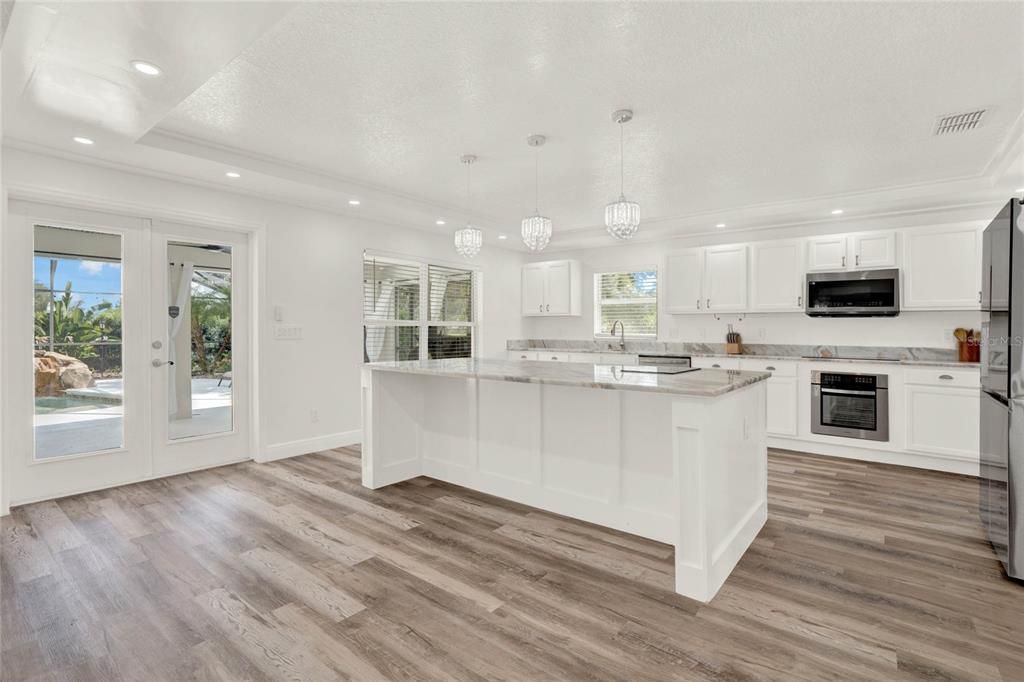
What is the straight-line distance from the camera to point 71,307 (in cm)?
358

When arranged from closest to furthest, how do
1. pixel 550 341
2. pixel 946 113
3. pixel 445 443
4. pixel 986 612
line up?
pixel 986 612, pixel 946 113, pixel 445 443, pixel 550 341

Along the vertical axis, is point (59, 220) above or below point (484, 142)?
below

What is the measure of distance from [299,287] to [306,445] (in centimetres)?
152

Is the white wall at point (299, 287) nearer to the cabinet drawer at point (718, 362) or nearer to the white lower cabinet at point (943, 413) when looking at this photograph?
the cabinet drawer at point (718, 362)

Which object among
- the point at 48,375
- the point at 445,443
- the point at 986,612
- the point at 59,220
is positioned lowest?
the point at 986,612

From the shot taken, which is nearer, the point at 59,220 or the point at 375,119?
the point at 375,119

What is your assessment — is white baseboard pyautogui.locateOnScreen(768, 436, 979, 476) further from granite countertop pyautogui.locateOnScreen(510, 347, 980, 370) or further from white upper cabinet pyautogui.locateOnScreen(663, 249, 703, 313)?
white upper cabinet pyautogui.locateOnScreen(663, 249, 703, 313)

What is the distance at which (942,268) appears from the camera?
4523mm

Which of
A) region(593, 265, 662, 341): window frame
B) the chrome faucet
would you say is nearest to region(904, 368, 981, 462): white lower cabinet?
region(593, 265, 662, 341): window frame

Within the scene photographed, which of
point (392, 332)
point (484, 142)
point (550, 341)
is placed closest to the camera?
point (484, 142)

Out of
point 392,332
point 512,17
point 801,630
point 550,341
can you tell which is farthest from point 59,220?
point 550,341

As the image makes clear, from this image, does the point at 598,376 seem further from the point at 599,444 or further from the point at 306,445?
the point at 306,445

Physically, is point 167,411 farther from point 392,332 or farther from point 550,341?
point 550,341

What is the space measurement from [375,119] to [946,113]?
3368 millimetres
